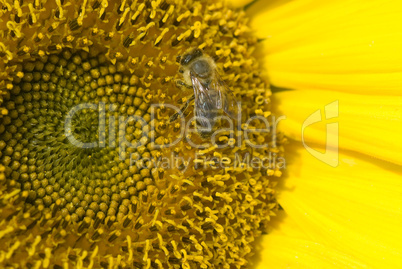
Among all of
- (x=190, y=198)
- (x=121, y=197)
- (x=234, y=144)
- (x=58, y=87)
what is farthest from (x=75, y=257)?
(x=234, y=144)

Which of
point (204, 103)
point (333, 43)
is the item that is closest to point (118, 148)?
point (204, 103)

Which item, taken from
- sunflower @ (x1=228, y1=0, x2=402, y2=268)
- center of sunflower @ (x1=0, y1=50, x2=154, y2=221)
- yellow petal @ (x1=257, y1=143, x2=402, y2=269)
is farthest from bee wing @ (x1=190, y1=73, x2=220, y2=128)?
yellow petal @ (x1=257, y1=143, x2=402, y2=269)

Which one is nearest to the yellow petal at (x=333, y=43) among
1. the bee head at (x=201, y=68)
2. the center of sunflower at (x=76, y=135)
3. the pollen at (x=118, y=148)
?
the pollen at (x=118, y=148)

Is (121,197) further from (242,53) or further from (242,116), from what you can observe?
(242,53)

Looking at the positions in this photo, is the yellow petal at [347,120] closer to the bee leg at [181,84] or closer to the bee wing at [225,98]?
the bee wing at [225,98]

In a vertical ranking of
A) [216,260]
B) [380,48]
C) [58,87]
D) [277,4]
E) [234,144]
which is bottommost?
[216,260]

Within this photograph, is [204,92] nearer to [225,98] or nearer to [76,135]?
[225,98]
